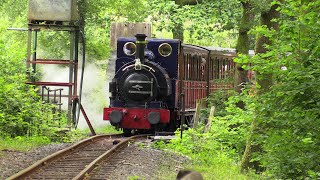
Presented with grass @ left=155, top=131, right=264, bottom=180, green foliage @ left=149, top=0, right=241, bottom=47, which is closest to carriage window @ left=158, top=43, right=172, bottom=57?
green foliage @ left=149, top=0, right=241, bottom=47

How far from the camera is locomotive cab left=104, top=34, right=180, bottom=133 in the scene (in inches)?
839

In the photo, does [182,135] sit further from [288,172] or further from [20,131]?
[288,172]

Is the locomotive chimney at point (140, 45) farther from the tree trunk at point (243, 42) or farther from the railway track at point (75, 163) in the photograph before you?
the railway track at point (75, 163)

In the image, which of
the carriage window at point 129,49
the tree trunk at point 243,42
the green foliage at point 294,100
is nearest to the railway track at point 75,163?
the green foliage at point 294,100

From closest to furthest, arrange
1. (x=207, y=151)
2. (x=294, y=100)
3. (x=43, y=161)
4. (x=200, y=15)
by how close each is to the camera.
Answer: (x=294, y=100) → (x=43, y=161) → (x=207, y=151) → (x=200, y=15)

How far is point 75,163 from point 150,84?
7.32 m

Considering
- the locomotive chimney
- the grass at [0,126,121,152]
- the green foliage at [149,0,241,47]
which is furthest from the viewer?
the green foliage at [149,0,241,47]

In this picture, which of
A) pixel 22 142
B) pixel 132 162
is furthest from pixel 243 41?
pixel 132 162

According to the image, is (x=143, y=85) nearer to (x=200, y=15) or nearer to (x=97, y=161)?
(x=200, y=15)

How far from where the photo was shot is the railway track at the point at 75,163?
12.3 metres

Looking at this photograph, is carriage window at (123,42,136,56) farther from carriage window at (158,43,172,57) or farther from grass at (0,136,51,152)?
grass at (0,136,51,152)

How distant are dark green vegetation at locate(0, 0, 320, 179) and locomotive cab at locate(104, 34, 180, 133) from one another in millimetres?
1478

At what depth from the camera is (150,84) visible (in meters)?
21.3

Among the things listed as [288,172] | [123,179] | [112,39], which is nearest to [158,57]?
[112,39]
